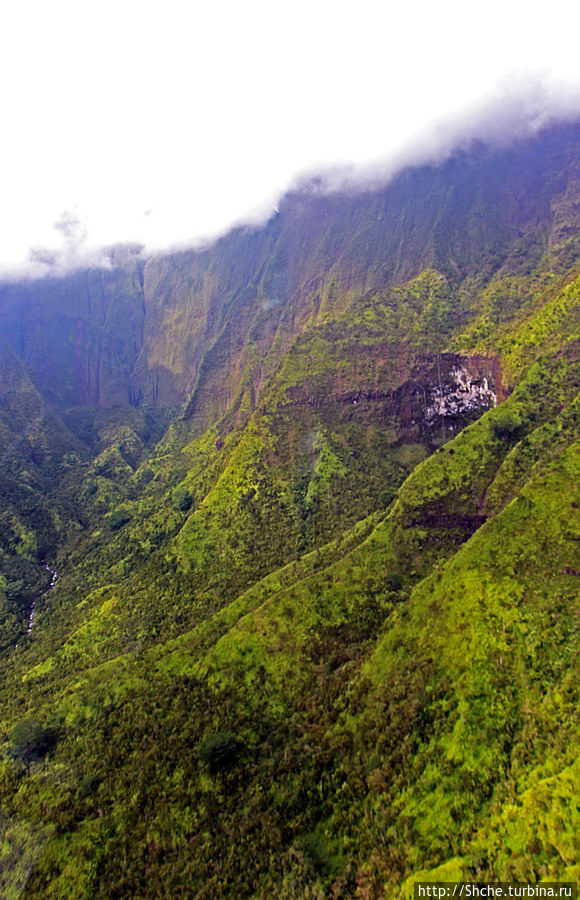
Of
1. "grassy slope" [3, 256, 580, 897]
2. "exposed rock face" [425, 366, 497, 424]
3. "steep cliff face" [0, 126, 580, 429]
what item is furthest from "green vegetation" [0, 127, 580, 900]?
"steep cliff face" [0, 126, 580, 429]

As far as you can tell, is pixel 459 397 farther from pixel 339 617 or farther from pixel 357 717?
pixel 357 717

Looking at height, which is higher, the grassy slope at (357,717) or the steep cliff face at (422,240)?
the steep cliff face at (422,240)

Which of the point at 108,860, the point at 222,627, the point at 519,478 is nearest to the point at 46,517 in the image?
the point at 222,627

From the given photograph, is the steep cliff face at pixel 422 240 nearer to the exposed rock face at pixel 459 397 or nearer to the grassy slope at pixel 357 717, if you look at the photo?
the exposed rock face at pixel 459 397

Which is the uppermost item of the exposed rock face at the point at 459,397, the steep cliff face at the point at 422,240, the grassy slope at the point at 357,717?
the steep cliff face at the point at 422,240

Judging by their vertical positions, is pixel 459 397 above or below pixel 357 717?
above

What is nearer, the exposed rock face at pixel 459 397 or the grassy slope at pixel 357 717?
the grassy slope at pixel 357 717

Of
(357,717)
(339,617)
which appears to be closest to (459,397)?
(339,617)

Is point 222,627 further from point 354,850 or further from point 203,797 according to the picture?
point 354,850

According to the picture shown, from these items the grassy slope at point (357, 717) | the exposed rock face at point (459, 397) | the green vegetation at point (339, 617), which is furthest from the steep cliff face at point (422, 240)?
the grassy slope at point (357, 717)

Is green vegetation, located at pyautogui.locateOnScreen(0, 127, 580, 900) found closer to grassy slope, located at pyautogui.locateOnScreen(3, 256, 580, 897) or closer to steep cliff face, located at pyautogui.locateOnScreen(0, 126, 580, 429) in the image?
Result: grassy slope, located at pyautogui.locateOnScreen(3, 256, 580, 897)

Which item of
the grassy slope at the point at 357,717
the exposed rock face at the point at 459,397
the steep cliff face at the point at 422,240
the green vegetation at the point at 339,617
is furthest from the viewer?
the steep cliff face at the point at 422,240
